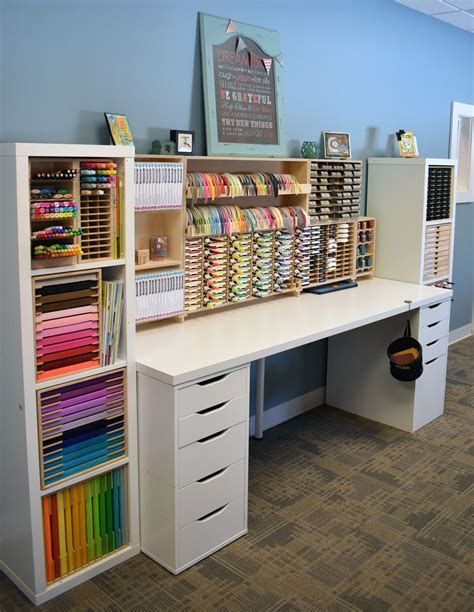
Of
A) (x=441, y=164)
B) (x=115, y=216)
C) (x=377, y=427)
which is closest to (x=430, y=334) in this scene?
(x=377, y=427)

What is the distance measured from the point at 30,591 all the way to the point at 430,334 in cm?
240

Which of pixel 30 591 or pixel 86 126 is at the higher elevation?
pixel 86 126

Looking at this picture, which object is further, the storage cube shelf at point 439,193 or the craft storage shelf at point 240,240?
the storage cube shelf at point 439,193

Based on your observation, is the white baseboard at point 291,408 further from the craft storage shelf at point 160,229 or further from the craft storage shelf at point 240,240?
the craft storage shelf at point 160,229

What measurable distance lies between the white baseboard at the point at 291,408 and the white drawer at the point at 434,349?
28.7 inches

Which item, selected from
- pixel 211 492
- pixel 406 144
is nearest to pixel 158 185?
pixel 211 492

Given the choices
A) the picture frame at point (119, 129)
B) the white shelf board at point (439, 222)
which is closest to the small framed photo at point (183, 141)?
the picture frame at point (119, 129)

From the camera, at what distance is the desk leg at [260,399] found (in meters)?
3.42

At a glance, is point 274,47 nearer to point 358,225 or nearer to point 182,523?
point 358,225

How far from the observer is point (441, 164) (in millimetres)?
4109

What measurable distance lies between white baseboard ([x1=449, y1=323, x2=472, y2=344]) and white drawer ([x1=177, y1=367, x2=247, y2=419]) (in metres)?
3.47

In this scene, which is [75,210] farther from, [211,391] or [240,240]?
[240,240]

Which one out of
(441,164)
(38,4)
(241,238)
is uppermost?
(38,4)

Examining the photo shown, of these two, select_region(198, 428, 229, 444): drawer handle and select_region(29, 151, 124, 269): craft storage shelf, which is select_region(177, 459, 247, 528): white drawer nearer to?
select_region(198, 428, 229, 444): drawer handle
